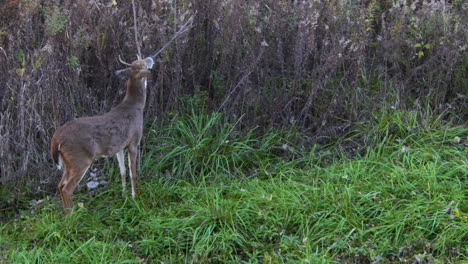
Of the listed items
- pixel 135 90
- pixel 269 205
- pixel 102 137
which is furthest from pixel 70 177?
pixel 269 205

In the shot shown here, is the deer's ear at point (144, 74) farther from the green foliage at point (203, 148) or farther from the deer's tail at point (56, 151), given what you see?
the deer's tail at point (56, 151)

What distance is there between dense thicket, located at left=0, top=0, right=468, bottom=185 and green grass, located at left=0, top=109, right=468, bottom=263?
345 mm

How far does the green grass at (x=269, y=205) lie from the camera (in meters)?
5.11

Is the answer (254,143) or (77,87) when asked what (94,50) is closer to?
(77,87)

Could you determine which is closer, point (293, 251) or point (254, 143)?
point (293, 251)

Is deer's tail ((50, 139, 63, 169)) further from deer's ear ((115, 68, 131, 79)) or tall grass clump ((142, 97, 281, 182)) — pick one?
tall grass clump ((142, 97, 281, 182))

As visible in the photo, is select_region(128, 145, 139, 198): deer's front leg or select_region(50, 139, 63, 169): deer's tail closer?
select_region(50, 139, 63, 169): deer's tail

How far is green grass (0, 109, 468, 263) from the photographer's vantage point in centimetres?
511

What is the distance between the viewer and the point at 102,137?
585cm

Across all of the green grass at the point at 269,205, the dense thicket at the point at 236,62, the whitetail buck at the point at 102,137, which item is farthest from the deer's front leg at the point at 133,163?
the dense thicket at the point at 236,62

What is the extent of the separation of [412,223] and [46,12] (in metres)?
3.83

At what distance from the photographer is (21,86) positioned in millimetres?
6539

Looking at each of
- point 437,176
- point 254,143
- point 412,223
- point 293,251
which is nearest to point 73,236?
point 293,251

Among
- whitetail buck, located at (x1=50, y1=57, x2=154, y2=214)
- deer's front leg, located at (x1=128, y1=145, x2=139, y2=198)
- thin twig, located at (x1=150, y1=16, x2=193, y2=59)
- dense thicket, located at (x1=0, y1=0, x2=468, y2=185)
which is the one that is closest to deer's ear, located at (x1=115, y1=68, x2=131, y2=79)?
whitetail buck, located at (x1=50, y1=57, x2=154, y2=214)
